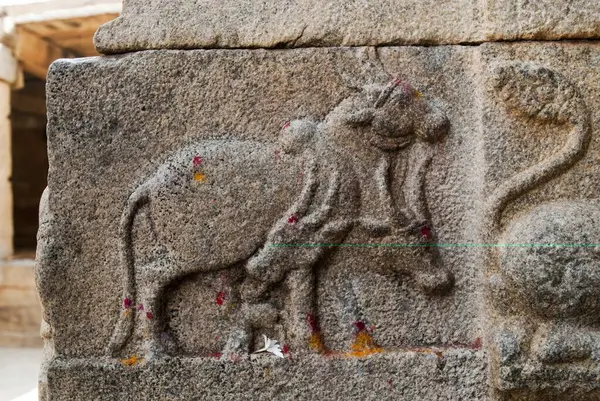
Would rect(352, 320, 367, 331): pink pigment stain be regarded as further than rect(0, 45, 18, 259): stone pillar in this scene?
No

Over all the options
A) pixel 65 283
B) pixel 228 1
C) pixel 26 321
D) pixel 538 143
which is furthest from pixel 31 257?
pixel 538 143

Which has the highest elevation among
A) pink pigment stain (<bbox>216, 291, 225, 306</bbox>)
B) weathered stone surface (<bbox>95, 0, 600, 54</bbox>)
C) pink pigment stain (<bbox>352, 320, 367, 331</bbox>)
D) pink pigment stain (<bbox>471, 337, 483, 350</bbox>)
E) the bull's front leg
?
weathered stone surface (<bbox>95, 0, 600, 54</bbox>)

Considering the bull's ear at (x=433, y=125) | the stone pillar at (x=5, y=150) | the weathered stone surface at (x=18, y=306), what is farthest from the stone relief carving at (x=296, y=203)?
the stone pillar at (x=5, y=150)

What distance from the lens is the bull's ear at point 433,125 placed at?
1.27 m

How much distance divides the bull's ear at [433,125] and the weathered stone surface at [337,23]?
0.17 metres

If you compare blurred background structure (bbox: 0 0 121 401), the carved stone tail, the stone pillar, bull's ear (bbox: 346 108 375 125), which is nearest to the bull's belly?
bull's ear (bbox: 346 108 375 125)

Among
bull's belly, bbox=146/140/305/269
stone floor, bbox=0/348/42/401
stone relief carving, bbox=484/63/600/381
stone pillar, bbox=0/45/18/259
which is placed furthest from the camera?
stone pillar, bbox=0/45/18/259

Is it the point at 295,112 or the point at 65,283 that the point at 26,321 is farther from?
the point at 295,112

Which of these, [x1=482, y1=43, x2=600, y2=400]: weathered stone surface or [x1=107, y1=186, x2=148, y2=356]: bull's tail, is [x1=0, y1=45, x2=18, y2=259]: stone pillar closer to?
[x1=107, y1=186, x2=148, y2=356]: bull's tail

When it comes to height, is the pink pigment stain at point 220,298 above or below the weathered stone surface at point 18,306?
above

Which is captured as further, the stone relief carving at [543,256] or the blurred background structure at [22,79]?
the blurred background structure at [22,79]

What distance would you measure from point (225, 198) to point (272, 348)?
0.37m

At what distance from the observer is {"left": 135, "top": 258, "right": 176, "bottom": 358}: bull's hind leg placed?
4.26 ft

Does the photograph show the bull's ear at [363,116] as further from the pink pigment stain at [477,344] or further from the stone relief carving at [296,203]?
the pink pigment stain at [477,344]
